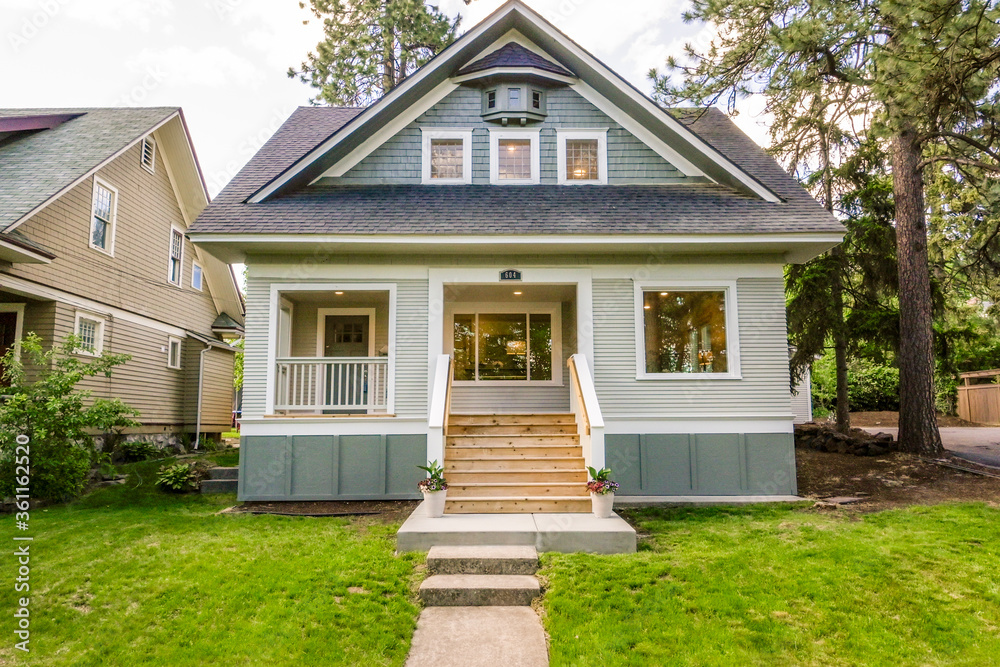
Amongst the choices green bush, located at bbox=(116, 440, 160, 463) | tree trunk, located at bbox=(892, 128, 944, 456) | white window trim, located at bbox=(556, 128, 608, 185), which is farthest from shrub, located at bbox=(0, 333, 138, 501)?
tree trunk, located at bbox=(892, 128, 944, 456)

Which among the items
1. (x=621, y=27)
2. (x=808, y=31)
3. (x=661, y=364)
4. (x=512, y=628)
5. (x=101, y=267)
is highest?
(x=621, y=27)

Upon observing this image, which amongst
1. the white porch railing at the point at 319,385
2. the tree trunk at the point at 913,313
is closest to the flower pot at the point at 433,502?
the white porch railing at the point at 319,385

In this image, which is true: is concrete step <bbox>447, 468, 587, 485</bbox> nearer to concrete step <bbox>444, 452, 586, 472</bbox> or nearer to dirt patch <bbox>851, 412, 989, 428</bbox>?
concrete step <bbox>444, 452, 586, 472</bbox>

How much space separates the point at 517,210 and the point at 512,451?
11.1 ft

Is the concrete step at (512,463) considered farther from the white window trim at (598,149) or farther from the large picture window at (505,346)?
the white window trim at (598,149)

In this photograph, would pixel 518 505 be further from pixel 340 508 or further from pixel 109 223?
pixel 109 223

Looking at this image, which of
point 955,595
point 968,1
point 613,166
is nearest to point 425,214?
point 613,166

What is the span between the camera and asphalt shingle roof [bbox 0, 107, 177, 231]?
10219 mm

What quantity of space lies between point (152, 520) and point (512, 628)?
16.3 feet

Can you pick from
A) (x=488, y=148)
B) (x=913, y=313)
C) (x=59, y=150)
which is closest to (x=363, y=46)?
(x=59, y=150)

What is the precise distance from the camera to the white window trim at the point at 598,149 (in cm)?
1012

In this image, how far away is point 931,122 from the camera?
843cm

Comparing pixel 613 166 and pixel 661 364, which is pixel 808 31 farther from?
pixel 661 364

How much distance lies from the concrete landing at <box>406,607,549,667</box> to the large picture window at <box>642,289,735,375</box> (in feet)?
16.3
